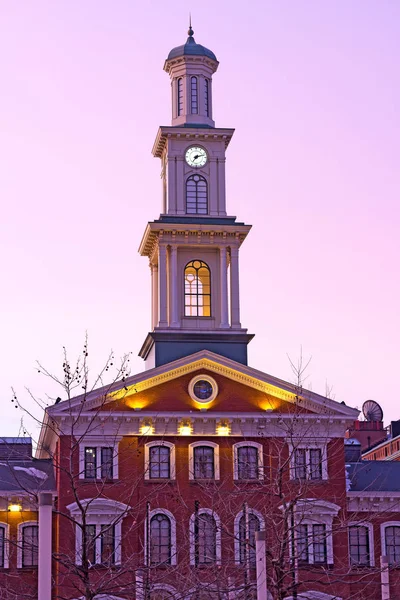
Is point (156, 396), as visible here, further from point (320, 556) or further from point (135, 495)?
point (320, 556)

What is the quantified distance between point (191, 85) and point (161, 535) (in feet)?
77.7

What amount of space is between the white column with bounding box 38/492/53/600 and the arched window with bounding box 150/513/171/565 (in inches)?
1276

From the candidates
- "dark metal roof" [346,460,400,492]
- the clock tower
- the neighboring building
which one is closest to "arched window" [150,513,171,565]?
the neighboring building

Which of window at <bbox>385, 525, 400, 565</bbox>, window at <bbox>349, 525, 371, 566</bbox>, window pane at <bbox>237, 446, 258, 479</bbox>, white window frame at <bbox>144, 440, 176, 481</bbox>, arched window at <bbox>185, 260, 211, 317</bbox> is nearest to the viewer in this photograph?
white window frame at <bbox>144, 440, 176, 481</bbox>

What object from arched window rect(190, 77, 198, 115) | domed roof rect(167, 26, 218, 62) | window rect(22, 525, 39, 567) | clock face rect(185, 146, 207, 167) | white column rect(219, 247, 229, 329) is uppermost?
domed roof rect(167, 26, 218, 62)


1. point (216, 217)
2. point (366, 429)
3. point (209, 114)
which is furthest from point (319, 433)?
point (366, 429)

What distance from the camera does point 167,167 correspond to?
2596 inches

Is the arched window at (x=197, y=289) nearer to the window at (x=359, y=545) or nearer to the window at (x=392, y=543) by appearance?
the window at (x=359, y=545)

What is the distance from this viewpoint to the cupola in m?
66.6

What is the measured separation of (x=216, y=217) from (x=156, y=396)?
35.6ft

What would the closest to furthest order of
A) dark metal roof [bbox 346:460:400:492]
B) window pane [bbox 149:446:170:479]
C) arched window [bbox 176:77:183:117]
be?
window pane [bbox 149:446:170:479] → dark metal roof [bbox 346:460:400:492] → arched window [bbox 176:77:183:117]

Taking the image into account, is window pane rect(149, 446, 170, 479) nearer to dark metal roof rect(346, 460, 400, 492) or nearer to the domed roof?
dark metal roof rect(346, 460, 400, 492)

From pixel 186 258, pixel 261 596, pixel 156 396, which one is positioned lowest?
pixel 261 596

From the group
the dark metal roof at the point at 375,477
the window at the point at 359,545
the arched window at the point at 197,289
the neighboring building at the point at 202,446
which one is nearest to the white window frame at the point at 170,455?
the neighboring building at the point at 202,446
